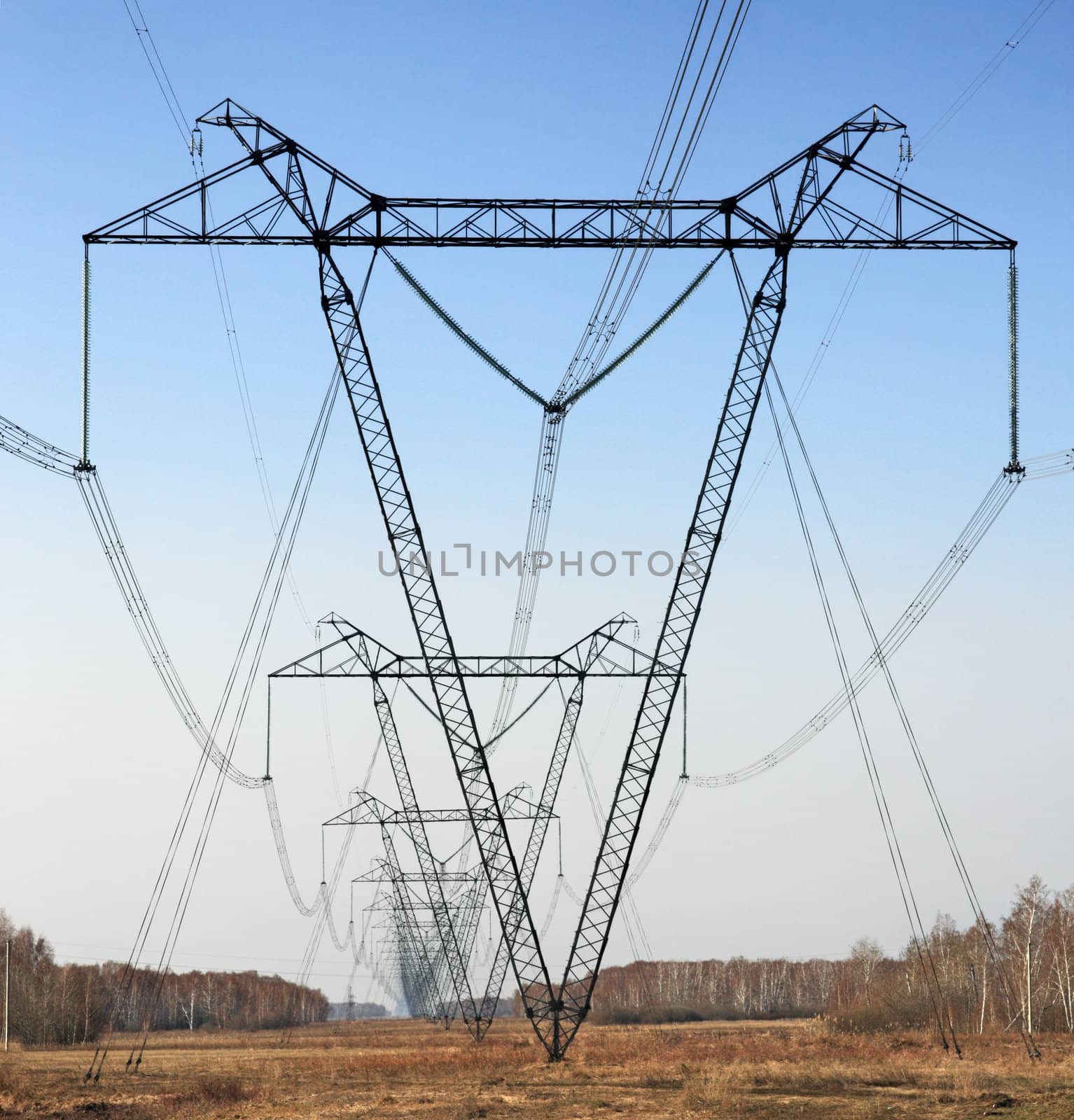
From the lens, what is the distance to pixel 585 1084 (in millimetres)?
43219

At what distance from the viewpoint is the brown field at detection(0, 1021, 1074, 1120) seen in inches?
1367

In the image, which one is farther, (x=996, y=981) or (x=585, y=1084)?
(x=996, y=981)

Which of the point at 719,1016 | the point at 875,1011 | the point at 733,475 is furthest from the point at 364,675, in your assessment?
the point at 719,1016

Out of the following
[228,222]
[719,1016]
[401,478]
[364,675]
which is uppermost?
[228,222]

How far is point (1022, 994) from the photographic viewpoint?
3949 inches

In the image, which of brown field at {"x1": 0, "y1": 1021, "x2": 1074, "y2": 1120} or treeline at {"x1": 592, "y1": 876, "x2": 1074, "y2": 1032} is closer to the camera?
brown field at {"x1": 0, "y1": 1021, "x2": 1074, "y2": 1120}

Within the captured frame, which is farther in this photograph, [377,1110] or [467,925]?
[467,925]

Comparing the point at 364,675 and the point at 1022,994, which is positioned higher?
the point at 364,675

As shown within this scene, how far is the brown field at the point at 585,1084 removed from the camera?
34719 mm

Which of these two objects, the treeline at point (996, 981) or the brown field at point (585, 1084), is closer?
the brown field at point (585, 1084)

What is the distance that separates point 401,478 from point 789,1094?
70.8ft

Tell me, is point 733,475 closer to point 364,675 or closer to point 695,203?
point 695,203

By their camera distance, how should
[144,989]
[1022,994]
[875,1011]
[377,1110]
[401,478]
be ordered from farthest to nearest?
[144,989] → [1022,994] → [875,1011] → [401,478] → [377,1110]

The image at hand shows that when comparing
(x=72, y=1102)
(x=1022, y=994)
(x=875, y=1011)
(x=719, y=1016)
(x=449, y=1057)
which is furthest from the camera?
(x=719, y=1016)
